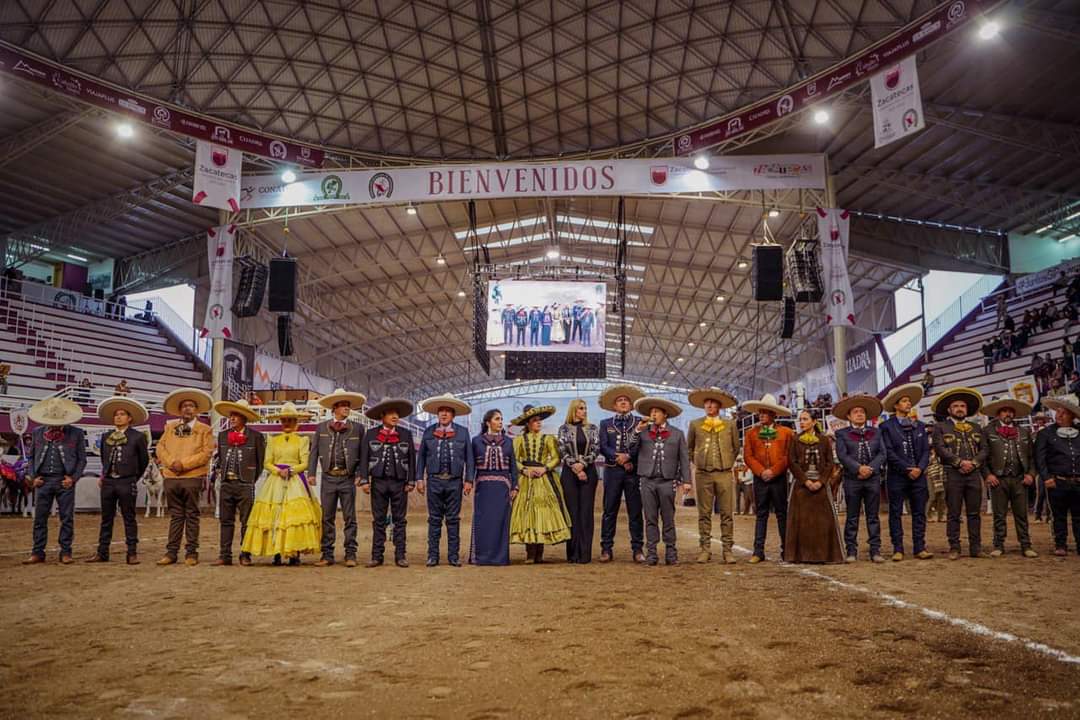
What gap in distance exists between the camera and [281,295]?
17.7 meters

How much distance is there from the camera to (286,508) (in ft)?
21.7

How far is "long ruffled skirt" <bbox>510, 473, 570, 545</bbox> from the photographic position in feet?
21.8

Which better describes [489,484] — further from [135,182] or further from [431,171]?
[135,182]

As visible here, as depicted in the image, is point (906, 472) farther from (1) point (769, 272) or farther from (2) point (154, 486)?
(2) point (154, 486)

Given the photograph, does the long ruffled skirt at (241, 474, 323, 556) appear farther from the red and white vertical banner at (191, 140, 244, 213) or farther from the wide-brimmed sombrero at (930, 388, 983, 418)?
the red and white vertical banner at (191, 140, 244, 213)

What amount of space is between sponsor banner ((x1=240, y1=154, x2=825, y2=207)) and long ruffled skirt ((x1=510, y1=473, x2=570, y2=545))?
35.6 ft

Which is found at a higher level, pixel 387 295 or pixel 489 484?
pixel 387 295

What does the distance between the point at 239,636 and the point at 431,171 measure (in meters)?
14.9

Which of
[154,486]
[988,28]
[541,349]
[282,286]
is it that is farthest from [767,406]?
[282,286]

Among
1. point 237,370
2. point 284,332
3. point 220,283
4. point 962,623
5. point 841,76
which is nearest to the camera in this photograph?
point 962,623

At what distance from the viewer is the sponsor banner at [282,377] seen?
2677 centimetres

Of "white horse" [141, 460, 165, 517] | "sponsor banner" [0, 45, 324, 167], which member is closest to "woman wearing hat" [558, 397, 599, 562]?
"white horse" [141, 460, 165, 517]

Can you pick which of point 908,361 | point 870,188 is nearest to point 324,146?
point 870,188

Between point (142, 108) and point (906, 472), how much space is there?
1602 centimetres
